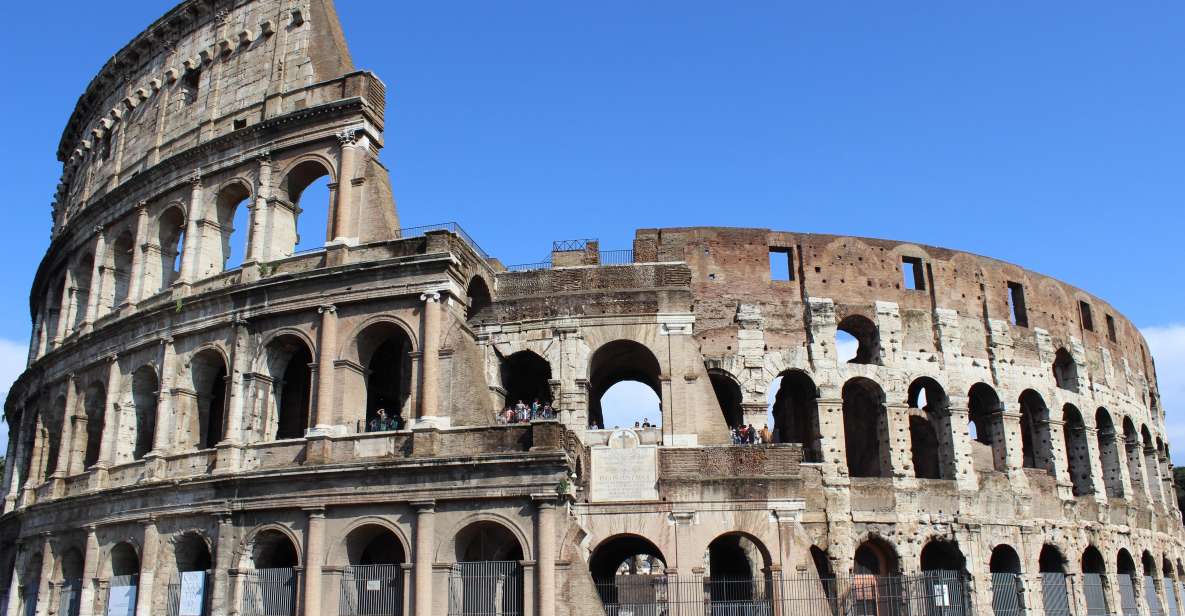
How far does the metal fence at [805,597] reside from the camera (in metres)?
19.7

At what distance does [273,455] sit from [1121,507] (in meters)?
22.3

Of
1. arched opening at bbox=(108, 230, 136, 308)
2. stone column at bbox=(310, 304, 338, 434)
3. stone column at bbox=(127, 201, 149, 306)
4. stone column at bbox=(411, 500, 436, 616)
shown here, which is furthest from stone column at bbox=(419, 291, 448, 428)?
arched opening at bbox=(108, 230, 136, 308)

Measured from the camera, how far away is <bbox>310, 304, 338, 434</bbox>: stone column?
773 inches

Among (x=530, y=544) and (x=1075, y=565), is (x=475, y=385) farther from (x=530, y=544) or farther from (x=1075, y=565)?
(x=1075, y=565)

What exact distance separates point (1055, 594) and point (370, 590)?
1654cm

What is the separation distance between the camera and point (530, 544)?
1767cm

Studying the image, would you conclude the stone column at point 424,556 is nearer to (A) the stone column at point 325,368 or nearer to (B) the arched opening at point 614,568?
(A) the stone column at point 325,368

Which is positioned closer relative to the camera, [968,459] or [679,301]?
[679,301]

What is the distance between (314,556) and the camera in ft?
61.1

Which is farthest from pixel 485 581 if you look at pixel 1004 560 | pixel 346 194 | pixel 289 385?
pixel 1004 560

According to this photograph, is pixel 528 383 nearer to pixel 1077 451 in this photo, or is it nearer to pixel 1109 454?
pixel 1077 451

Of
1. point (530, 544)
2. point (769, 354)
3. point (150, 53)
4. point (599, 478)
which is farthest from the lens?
point (150, 53)

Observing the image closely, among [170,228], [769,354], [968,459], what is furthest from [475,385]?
[968,459]

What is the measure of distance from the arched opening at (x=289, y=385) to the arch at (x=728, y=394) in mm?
8967
